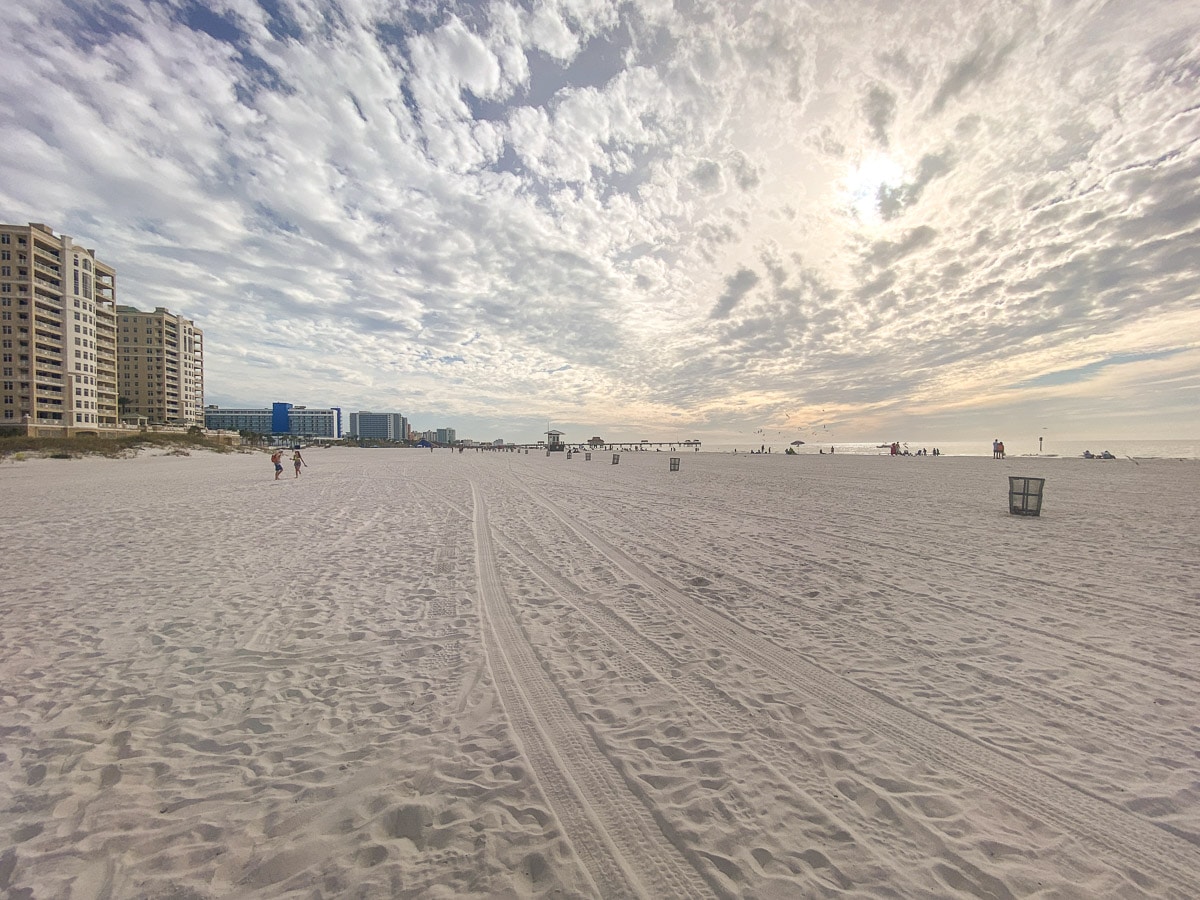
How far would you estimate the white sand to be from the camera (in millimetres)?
2594

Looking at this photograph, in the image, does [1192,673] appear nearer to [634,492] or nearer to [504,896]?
[504,896]

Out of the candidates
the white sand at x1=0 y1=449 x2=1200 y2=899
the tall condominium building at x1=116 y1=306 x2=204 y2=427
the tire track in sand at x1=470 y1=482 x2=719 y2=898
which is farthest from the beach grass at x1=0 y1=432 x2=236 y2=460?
the tall condominium building at x1=116 y1=306 x2=204 y2=427

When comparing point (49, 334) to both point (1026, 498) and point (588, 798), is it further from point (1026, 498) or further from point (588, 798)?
point (1026, 498)

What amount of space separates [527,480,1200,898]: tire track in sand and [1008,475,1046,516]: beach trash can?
13.6 meters

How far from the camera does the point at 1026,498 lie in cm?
1408

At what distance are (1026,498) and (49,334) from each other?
357ft

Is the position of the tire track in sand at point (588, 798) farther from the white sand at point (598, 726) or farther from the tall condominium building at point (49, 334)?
the tall condominium building at point (49, 334)

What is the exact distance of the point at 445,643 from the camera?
18.0 ft

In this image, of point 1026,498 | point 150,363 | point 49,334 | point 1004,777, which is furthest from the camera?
point 150,363

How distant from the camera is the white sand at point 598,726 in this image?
2594 millimetres

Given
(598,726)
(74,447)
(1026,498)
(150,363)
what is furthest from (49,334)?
(1026,498)

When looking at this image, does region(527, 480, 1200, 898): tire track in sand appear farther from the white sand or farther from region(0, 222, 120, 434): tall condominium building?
region(0, 222, 120, 434): tall condominium building

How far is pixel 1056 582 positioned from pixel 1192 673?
3.26m

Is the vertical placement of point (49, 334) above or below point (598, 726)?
above
